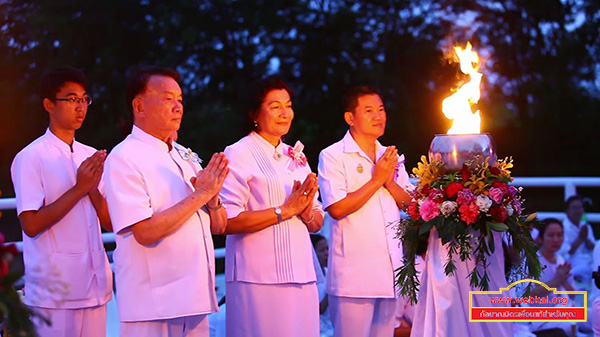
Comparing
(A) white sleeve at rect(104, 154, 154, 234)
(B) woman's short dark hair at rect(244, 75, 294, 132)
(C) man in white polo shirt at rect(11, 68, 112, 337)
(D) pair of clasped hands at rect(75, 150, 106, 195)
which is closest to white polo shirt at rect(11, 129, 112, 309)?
(C) man in white polo shirt at rect(11, 68, 112, 337)

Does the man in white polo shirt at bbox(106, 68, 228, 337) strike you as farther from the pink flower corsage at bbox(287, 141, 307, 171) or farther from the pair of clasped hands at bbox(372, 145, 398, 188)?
the pair of clasped hands at bbox(372, 145, 398, 188)

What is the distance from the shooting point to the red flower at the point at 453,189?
4.48 metres

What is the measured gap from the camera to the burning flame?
15.9 feet

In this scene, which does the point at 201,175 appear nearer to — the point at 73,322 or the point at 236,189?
the point at 236,189

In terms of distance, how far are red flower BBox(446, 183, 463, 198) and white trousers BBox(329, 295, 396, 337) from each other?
100 centimetres

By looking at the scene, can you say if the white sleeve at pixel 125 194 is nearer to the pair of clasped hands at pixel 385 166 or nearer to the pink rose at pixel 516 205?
the pair of clasped hands at pixel 385 166

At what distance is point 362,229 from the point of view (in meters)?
5.12

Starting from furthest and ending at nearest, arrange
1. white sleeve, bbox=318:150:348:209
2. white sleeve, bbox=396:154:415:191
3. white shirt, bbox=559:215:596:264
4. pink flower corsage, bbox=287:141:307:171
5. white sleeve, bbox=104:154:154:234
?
1. white shirt, bbox=559:215:596:264
2. white sleeve, bbox=396:154:415:191
3. white sleeve, bbox=318:150:348:209
4. pink flower corsage, bbox=287:141:307:171
5. white sleeve, bbox=104:154:154:234

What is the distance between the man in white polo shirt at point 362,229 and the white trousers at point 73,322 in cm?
158

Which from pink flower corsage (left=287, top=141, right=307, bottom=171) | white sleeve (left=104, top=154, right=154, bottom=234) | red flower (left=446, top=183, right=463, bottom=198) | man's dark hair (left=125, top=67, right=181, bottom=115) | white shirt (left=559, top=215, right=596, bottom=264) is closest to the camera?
white sleeve (left=104, top=154, right=154, bottom=234)

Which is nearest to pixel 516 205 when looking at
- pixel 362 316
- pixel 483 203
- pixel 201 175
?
pixel 483 203

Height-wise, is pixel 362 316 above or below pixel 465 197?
below

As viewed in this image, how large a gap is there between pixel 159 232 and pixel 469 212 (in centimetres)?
179

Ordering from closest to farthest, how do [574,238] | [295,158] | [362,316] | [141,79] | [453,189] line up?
[141,79] < [453,189] < [295,158] < [362,316] < [574,238]
